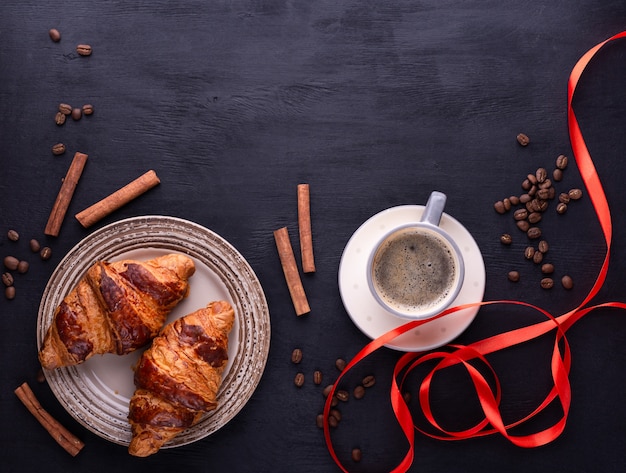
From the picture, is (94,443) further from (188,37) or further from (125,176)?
(188,37)

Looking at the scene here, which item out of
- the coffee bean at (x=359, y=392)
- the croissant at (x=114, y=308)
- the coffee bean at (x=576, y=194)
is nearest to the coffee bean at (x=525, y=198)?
the coffee bean at (x=576, y=194)

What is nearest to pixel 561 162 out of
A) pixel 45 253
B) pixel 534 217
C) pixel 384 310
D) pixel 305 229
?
pixel 534 217

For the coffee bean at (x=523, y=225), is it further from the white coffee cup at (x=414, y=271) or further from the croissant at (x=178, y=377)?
the croissant at (x=178, y=377)

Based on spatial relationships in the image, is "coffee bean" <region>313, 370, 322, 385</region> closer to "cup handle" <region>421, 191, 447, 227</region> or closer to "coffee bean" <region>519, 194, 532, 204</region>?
"cup handle" <region>421, 191, 447, 227</region>

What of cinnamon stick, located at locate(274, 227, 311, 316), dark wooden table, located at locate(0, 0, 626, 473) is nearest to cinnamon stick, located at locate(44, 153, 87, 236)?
dark wooden table, located at locate(0, 0, 626, 473)

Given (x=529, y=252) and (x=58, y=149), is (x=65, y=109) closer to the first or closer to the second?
(x=58, y=149)

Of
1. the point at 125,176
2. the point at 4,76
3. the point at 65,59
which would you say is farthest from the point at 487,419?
the point at 4,76
